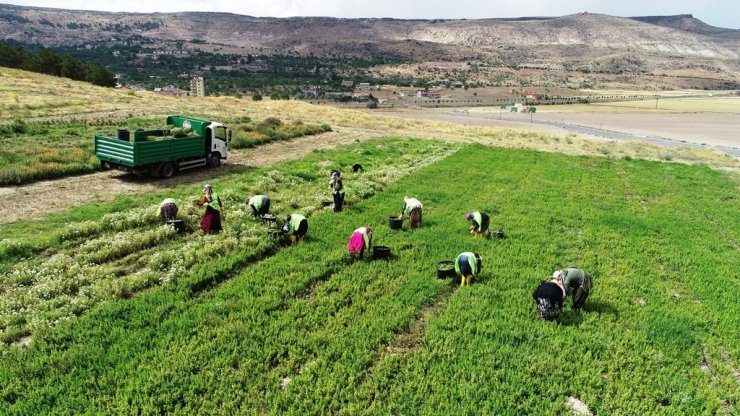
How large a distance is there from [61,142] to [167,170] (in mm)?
9543

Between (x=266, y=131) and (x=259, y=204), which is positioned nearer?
(x=259, y=204)

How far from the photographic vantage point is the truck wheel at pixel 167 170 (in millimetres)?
23422

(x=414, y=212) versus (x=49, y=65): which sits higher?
(x=49, y=65)

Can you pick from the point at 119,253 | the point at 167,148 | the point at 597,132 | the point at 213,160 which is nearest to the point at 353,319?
the point at 119,253

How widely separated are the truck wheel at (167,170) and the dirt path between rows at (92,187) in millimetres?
392

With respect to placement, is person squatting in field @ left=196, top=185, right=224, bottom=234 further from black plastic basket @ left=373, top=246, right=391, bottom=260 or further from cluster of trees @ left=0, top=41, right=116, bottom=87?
cluster of trees @ left=0, top=41, right=116, bottom=87

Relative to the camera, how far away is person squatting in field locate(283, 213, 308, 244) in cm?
1505

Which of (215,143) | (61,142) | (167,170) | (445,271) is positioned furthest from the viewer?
(61,142)

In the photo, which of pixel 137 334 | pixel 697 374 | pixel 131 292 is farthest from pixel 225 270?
pixel 697 374

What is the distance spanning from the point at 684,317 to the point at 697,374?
265 centimetres

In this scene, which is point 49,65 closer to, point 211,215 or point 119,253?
point 211,215

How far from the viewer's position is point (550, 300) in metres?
10.9

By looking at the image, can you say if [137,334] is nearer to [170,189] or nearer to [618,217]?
[170,189]

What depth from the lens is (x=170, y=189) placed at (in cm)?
2130
